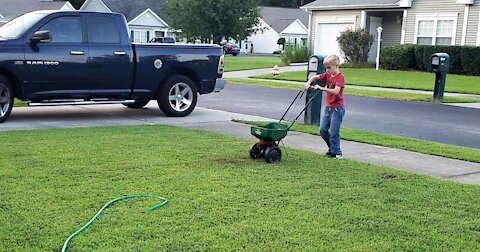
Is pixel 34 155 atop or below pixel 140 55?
below

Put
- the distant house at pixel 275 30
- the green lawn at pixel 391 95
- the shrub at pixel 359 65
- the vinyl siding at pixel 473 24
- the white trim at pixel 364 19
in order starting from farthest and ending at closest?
the distant house at pixel 275 30 → the white trim at pixel 364 19 → the shrub at pixel 359 65 → the vinyl siding at pixel 473 24 → the green lawn at pixel 391 95

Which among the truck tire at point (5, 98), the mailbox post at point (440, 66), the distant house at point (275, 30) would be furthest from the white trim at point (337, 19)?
the distant house at point (275, 30)

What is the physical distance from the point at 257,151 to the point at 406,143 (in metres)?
3.04

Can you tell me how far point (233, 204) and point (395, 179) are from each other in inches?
88.1

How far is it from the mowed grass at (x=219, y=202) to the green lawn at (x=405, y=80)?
13809 mm

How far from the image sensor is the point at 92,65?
34.8ft

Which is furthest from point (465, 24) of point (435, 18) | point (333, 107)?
point (333, 107)

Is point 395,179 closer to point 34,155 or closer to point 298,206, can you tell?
point 298,206

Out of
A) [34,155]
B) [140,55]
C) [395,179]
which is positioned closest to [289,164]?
[395,179]

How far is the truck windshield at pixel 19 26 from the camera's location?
10.2 m

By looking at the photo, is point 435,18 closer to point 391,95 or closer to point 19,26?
point 391,95

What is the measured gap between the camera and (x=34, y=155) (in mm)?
7141

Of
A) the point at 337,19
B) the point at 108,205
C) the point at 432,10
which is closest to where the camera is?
the point at 108,205

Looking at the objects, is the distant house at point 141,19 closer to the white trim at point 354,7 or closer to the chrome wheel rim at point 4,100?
the white trim at point 354,7
